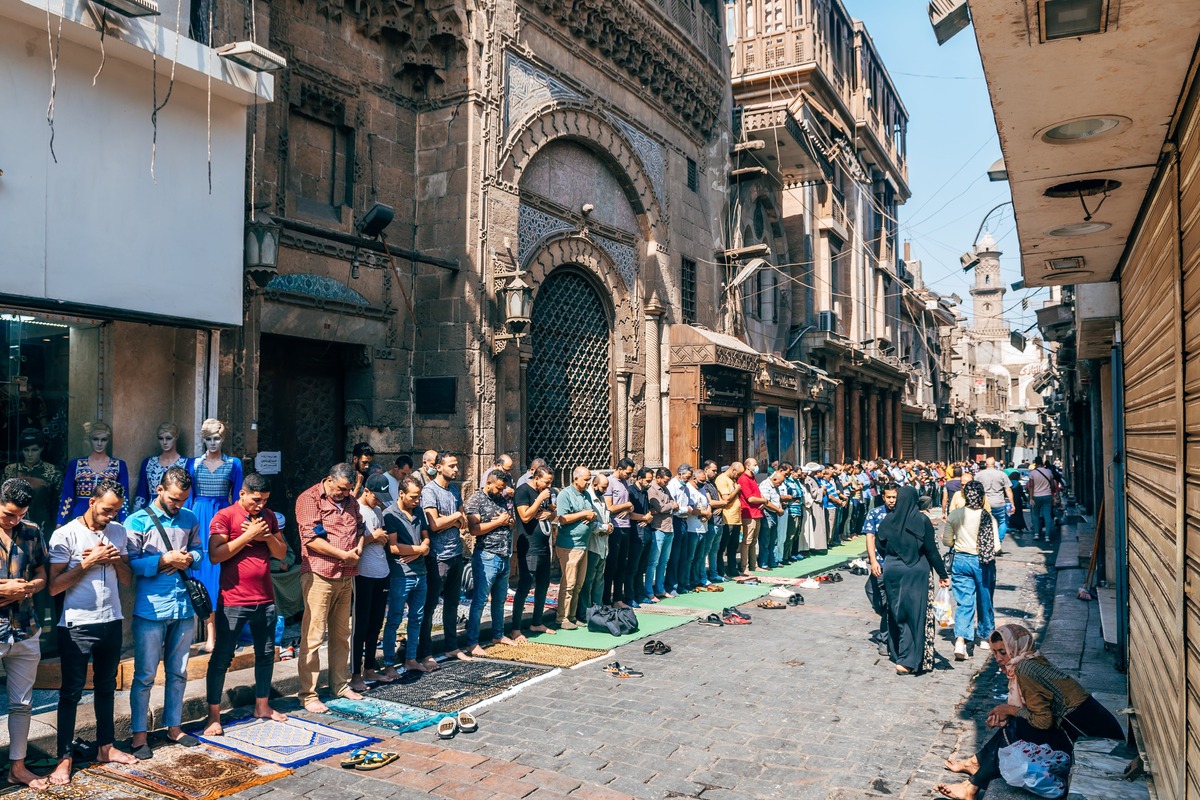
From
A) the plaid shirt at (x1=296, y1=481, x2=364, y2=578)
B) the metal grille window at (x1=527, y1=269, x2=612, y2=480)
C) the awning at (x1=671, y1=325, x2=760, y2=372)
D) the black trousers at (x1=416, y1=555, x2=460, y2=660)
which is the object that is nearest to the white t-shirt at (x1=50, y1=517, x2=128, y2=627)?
the plaid shirt at (x1=296, y1=481, x2=364, y2=578)

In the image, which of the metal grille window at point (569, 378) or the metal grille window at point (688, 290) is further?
the metal grille window at point (688, 290)

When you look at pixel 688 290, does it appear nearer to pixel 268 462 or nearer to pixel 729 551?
pixel 729 551

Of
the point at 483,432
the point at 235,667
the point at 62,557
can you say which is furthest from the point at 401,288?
the point at 62,557

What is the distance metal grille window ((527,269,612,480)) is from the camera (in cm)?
1356

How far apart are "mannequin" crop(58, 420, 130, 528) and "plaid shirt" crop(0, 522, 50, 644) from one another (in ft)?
6.47

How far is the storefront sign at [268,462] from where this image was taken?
31.8 ft

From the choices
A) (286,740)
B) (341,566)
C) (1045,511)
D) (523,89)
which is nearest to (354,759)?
(286,740)

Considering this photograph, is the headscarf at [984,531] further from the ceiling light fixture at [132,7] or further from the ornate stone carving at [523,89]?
the ceiling light fixture at [132,7]

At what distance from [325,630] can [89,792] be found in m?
2.14

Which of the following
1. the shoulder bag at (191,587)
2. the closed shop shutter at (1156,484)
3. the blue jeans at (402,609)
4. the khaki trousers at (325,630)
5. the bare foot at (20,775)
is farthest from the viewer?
the blue jeans at (402,609)

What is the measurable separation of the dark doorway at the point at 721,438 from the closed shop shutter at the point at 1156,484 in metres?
11.8

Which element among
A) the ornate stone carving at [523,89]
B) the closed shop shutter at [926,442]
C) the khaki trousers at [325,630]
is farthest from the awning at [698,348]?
the closed shop shutter at [926,442]

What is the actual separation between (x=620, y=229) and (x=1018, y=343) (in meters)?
11.1

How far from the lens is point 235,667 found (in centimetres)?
723
